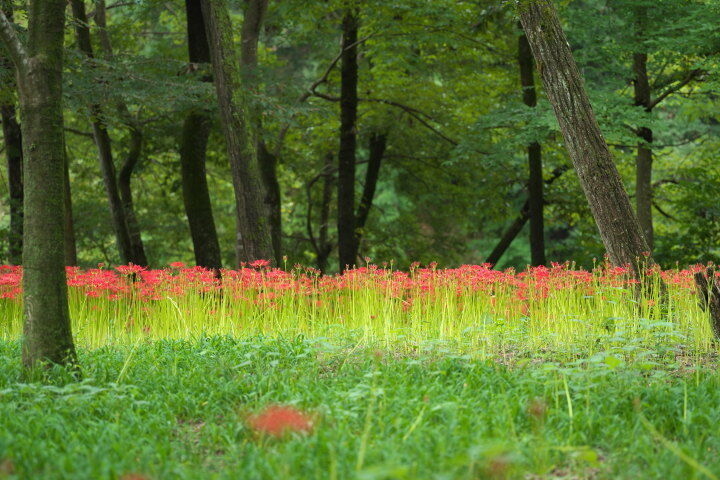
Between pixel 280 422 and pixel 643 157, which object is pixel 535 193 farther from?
pixel 280 422

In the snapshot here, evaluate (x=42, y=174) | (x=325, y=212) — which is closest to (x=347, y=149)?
(x=325, y=212)

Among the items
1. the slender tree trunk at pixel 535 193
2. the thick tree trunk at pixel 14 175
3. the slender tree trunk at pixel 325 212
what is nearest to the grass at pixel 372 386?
the thick tree trunk at pixel 14 175

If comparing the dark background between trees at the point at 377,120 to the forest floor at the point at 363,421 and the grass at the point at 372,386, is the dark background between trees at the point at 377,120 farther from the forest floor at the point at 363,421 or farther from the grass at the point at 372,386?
the forest floor at the point at 363,421

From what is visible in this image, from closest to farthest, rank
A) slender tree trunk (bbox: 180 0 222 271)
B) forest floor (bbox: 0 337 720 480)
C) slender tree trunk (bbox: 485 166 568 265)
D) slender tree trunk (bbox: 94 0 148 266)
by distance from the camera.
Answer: forest floor (bbox: 0 337 720 480), slender tree trunk (bbox: 180 0 222 271), slender tree trunk (bbox: 94 0 148 266), slender tree trunk (bbox: 485 166 568 265)

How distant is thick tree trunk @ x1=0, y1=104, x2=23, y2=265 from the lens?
40.2ft

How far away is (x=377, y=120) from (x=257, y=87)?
3.78m

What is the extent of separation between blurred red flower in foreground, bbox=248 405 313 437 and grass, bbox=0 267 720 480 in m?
0.05

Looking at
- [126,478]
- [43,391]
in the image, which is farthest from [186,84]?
[126,478]

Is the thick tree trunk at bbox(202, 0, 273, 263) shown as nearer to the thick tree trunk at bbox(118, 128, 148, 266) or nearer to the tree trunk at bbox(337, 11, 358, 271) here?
the tree trunk at bbox(337, 11, 358, 271)

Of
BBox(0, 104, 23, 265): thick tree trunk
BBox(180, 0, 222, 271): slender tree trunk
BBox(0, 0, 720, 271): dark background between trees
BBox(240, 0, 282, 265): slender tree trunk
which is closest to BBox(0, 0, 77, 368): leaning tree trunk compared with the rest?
BBox(0, 0, 720, 271): dark background between trees

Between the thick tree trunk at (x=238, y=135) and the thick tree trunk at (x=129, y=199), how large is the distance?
5.22 meters

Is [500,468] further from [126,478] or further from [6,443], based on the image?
[6,443]

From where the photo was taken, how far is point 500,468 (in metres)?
2.83

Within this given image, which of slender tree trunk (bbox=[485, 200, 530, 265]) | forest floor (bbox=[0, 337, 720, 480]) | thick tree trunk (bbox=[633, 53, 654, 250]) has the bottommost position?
forest floor (bbox=[0, 337, 720, 480])
